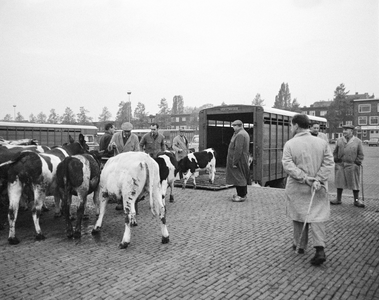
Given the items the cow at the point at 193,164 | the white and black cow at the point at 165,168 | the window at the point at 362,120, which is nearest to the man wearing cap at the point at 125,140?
the white and black cow at the point at 165,168

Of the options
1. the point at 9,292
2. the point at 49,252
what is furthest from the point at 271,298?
the point at 49,252

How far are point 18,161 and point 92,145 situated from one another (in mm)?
24983

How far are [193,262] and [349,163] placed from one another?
613 centimetres

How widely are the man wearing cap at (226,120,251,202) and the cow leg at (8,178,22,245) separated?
5.45 meters

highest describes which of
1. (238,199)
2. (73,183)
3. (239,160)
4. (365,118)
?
A: (365,118)

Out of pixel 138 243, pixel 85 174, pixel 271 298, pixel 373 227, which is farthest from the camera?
pixel 373 227

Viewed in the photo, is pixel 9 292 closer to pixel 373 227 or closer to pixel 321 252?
pixel 321 252

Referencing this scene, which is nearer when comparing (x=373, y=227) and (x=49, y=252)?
(x=49, y=252)

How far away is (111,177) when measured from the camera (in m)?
5.74

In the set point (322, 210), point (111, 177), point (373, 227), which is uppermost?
point (111, 177)

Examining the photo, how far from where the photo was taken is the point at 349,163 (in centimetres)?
871

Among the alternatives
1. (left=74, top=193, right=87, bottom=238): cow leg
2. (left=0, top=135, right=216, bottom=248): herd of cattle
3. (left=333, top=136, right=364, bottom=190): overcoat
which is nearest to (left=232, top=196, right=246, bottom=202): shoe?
(left=333, top=136, right=364, bottom=190): overcoat

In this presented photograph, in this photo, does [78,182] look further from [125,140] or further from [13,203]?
[125,140]

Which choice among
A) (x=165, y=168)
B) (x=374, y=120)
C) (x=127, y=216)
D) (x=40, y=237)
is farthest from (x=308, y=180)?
(x=374, y=120)
